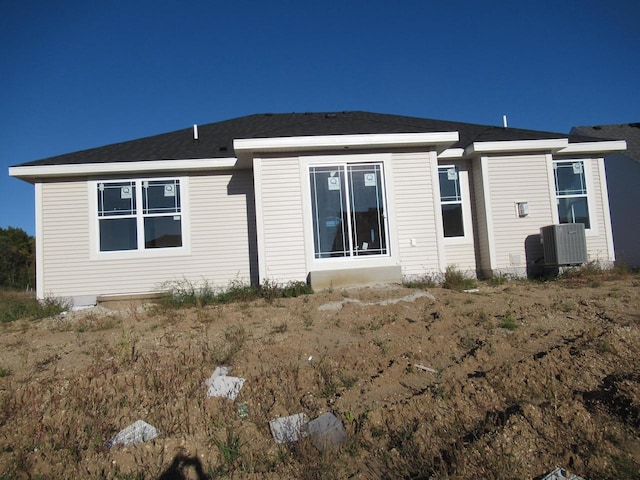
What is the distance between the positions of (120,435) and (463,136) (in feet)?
36.2

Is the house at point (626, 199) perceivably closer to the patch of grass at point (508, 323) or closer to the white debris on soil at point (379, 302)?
the white debris on soil at point (379, 302)

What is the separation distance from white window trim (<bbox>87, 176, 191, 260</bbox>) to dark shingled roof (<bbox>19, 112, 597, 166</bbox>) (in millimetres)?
499

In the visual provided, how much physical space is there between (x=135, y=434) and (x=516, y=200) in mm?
9931

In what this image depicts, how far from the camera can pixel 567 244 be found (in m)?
10.5

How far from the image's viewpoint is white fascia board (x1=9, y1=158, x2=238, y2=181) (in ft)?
33.2

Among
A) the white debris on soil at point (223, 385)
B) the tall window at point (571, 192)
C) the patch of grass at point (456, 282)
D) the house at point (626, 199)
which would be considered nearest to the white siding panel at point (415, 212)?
the patch of grass at point (456, 282)

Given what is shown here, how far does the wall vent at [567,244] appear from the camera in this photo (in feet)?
34.2

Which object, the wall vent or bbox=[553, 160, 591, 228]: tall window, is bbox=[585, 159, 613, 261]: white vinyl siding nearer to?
bbox=[553, 160, 591, 228]: tall window

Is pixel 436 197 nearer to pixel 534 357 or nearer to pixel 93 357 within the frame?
pixel 534 357

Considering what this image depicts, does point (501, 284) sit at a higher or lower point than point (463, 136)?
lower

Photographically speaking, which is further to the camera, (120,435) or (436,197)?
(436,197)

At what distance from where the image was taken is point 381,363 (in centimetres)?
514

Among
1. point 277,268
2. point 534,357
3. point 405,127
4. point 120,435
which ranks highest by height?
point 405,127

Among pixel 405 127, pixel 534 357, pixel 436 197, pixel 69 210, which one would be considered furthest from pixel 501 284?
pixel 69 210
